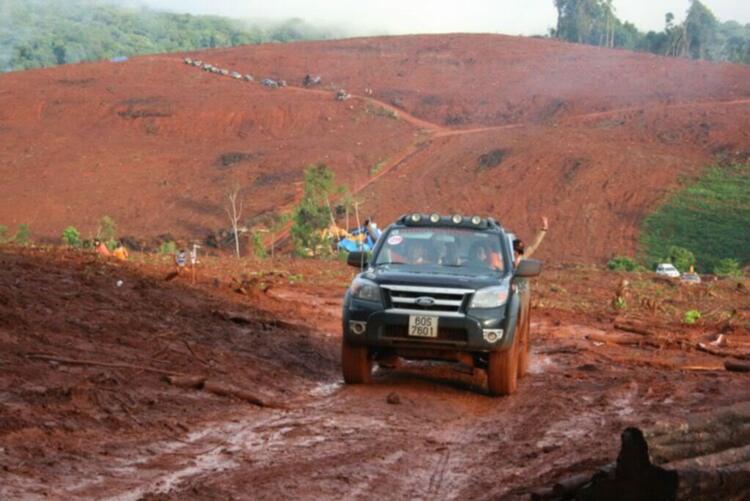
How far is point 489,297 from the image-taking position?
11836mm

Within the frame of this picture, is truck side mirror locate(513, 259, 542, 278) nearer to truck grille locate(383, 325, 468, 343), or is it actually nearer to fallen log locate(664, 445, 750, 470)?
truck grille locate(383, 325, 468, 343)

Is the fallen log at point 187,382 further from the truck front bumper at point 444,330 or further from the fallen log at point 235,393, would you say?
the truck front bumper at point 444,330

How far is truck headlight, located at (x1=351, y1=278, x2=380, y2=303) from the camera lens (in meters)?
11.9

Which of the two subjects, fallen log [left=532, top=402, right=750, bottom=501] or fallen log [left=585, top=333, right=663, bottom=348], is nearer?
fallen log [left=532, top=402, right=750, bottom=501]

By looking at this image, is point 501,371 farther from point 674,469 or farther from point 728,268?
point 728,268

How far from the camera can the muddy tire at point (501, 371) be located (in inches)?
467

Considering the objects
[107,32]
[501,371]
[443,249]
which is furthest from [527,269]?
[107,32]

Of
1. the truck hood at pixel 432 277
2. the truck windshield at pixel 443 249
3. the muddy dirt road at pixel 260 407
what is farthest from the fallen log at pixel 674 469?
the truck windshield at pixel 443 249

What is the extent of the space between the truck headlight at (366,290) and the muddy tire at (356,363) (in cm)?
53

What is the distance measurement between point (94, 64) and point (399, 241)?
316 feet

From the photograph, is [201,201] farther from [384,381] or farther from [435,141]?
[384,381]

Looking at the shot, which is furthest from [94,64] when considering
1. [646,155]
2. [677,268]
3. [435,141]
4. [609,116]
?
[677,268]

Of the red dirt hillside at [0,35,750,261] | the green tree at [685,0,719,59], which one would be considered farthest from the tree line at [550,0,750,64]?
the red dirt hillside at [0,35,750,261]

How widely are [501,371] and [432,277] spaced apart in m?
1.24
